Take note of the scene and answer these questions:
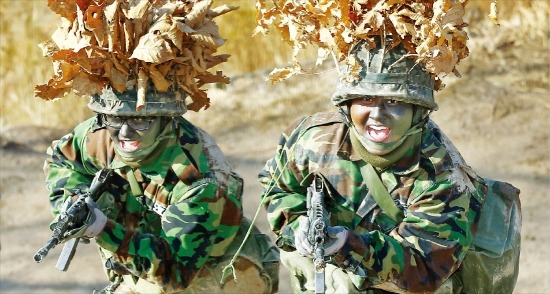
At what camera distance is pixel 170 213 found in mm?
6672

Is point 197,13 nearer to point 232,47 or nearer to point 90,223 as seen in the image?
point 90,223

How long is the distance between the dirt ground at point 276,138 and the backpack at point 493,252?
8.23ft

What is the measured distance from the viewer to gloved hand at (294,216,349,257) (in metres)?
5.70

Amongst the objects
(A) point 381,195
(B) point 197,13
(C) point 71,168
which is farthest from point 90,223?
(A) point 381,195

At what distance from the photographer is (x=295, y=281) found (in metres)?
6.64

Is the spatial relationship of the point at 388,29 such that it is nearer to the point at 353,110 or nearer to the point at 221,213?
the point at 353,110

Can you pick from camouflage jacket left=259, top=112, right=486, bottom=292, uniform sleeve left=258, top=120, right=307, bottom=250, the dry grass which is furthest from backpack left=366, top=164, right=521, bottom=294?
the dry grass

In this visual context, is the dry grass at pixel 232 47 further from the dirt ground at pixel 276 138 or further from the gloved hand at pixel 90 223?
the gloved hand at pixel 90 223

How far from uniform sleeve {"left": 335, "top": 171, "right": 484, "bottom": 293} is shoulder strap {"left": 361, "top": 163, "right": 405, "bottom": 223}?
0.06 m

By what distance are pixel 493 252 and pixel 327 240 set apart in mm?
1072

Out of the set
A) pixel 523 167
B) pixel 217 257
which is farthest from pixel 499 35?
pixel 217 257

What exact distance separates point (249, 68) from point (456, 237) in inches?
236

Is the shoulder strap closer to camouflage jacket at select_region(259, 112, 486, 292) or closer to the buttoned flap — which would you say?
camouflage jacket at select_region(259, 112, 486, 292)

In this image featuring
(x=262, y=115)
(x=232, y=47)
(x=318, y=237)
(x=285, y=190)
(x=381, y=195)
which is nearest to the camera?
(x=318, y=237)
